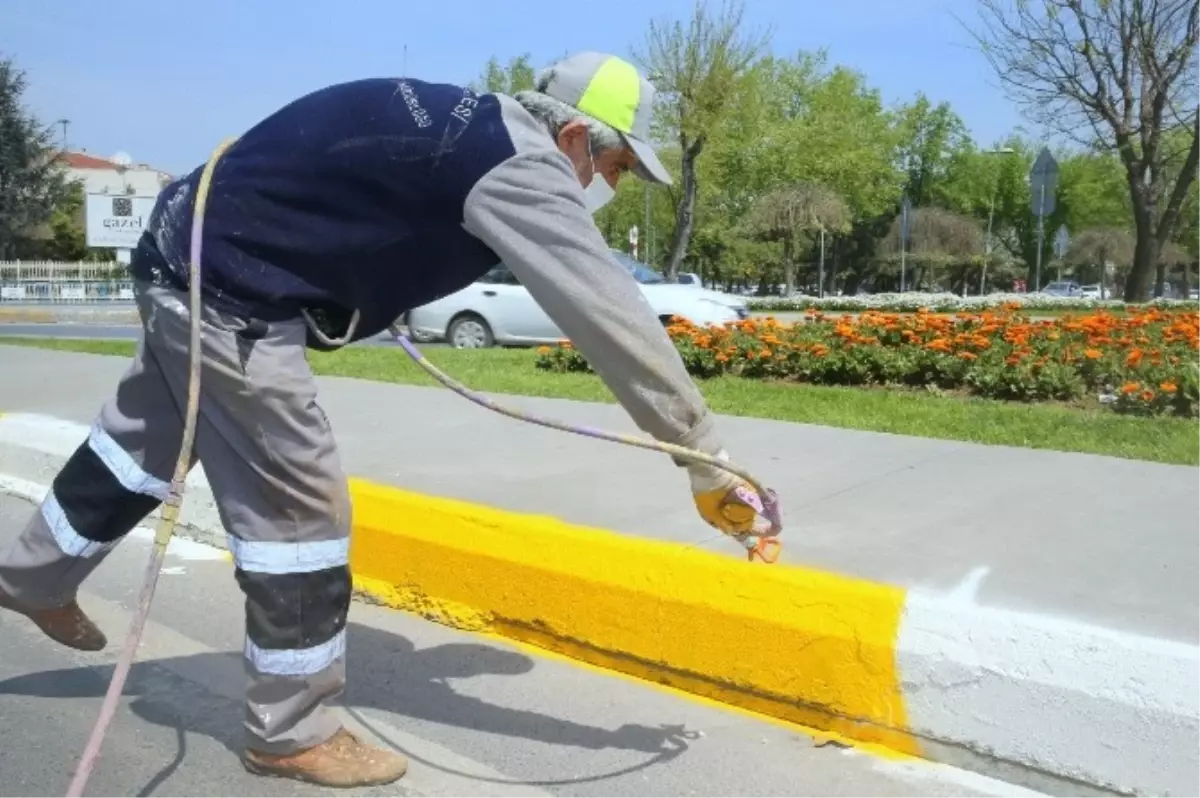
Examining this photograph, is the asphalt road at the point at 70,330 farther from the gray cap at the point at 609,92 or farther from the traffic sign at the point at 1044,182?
the gray cap at the point at 609,92

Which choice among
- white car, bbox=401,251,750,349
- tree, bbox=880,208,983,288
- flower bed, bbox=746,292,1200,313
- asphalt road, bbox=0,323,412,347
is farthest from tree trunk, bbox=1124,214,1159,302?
tree, bbox=880,208,983,288

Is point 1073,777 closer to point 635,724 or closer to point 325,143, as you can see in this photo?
point 635,724

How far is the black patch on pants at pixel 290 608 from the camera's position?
271 cm

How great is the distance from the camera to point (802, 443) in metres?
6.32

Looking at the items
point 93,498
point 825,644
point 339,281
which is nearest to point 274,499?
point 339,281

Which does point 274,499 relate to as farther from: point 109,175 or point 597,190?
point 109,175

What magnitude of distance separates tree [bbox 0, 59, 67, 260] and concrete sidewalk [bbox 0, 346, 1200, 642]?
39.3 metres

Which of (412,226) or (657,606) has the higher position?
(412,226)

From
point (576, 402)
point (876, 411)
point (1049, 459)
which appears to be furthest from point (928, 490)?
point (576, 402)

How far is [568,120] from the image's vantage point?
270cm

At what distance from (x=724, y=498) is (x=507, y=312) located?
41.1 ft

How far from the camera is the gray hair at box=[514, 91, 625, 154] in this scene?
2.69m

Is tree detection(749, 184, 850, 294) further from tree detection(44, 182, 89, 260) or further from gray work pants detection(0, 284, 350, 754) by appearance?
gray work pants detection(0, 284, 350, 754)

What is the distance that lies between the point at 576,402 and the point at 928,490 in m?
3.17
